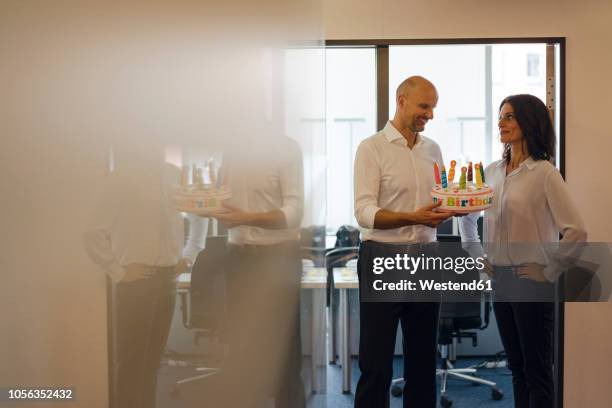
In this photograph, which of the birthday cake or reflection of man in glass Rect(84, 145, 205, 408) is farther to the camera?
the birthday cake

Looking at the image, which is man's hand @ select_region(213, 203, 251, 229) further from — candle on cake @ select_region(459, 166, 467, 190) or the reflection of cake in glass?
candle on cake @ select_region(459, 166, 467, 190)

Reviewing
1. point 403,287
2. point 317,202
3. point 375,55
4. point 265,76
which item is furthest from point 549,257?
point 265,76

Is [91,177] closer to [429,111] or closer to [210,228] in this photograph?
[210,228]

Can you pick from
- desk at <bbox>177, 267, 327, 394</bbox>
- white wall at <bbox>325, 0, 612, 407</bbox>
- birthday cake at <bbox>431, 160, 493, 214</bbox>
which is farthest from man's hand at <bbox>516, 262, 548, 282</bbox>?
desk at <bbox>177, 267, 327, 394</bbox>

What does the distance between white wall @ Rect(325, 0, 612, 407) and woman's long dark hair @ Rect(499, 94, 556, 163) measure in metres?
0.33

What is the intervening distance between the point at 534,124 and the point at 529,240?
37cm

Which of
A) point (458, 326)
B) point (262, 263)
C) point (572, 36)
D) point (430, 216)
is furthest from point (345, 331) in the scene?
point (262, 263)

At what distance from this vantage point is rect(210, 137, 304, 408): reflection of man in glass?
0.22 m

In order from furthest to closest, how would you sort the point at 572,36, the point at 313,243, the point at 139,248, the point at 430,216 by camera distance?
the point at 572,36, the point at 430,216, the point at 313,243, the point at 139,248

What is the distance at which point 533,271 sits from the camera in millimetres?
1605

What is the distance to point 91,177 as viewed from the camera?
19cm

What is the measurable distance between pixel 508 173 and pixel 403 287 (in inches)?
19.0

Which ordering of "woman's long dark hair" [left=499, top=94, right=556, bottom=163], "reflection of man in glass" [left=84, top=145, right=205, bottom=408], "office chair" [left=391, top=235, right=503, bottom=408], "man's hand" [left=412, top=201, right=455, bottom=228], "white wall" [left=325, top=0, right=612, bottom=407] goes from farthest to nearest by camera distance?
"office chair" [left=391, top=235, right=503, bottom=408] → "white wall" [left=325, top=0, right=612, bottom=407] → "woman's long dark hair" [left=499, top=94, right=556, bottom=163] → "man's hand" [left=412, top=201, right=455, bottom=228] → "reflection of man in glass" [left=84, top=145, right=205, bottom=408]

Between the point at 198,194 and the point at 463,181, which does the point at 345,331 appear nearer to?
the point at 463,181
